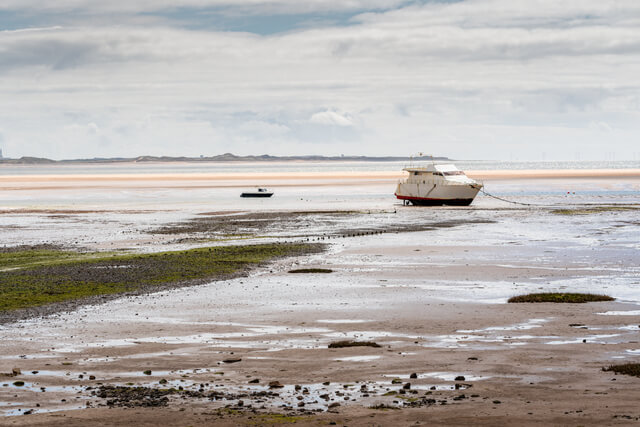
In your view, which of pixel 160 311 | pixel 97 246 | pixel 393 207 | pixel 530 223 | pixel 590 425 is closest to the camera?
pixel 590 425

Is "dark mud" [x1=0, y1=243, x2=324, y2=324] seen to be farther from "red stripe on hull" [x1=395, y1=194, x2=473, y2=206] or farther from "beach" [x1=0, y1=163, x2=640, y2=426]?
"red stripe on hull" [x1=395, y1=194, x2=473, y2=206]

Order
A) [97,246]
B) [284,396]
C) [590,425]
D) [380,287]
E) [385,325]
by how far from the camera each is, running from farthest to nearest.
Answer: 1. [97,246]
2. [380,287]
3. [385,325]
4. [284,396]
5. [590,425]

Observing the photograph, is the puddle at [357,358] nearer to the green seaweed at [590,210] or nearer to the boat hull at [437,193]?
the green seaweed at [590,210]

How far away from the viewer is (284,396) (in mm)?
13188

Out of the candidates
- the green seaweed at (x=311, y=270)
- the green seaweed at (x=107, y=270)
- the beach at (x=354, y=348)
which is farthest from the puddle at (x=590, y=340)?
the green seaweed at (x=311, y=270)

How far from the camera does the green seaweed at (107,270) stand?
2542cm

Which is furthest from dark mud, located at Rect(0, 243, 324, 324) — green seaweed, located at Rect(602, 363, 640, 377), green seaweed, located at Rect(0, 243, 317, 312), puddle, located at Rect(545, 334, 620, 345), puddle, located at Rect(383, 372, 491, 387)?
green seaweed, located at Rect(602, 363, 640, 377)

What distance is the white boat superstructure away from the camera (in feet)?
266

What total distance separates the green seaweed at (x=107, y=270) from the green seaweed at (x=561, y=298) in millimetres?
10966

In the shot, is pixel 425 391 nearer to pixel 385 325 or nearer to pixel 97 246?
pixel 385 325

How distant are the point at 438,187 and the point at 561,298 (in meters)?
59.8

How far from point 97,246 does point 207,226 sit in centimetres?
1443

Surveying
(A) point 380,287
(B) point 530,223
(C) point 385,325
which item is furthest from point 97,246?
(B) point 530,223

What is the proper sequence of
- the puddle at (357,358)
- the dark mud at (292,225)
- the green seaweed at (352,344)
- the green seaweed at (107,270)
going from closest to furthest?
the puddle at (357,358)
the green seaweed at (352,344)
the green seaweed at (107,270)
the dark mud at (292,225)
